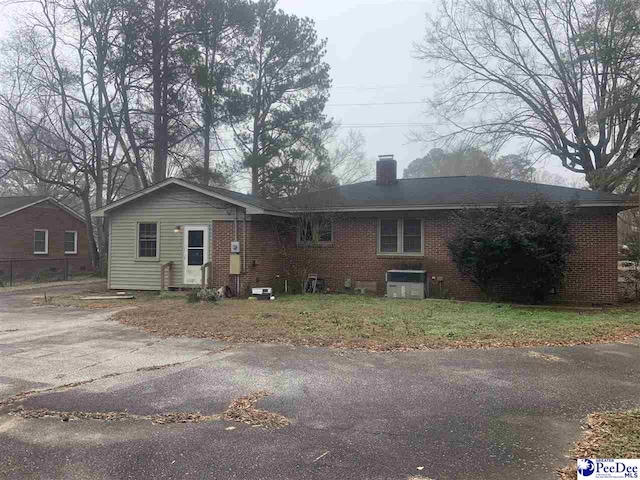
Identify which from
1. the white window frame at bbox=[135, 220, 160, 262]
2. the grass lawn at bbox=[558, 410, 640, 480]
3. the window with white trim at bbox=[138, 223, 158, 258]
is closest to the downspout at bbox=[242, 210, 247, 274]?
the white window frame at bbox=[135, 220, 160, 262]

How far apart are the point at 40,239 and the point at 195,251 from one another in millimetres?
15485

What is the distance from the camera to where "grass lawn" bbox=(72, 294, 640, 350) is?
26.7ft

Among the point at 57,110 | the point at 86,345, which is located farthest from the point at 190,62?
the point at 86,345

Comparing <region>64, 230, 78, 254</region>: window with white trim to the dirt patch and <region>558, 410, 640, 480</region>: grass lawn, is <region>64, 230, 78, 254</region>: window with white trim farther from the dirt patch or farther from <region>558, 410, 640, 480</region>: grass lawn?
<region>558, 410, 640, 480</region>: grass lawn

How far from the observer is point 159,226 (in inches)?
622

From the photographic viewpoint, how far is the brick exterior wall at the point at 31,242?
79.0ft

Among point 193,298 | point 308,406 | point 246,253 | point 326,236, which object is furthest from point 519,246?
point 308,406

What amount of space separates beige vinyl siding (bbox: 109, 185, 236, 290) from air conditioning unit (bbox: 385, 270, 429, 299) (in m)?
5.35

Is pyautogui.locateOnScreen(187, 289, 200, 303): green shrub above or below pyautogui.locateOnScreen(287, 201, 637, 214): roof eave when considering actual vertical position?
below

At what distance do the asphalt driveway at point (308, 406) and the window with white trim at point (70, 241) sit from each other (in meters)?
22.0

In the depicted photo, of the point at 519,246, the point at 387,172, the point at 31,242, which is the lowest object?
the point at 519,246

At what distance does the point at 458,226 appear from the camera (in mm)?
13430

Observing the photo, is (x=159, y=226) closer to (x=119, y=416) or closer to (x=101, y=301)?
(x=101, y=301)

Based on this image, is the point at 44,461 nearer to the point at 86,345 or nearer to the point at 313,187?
the point at 86,345
